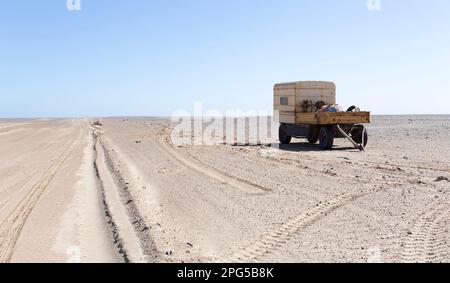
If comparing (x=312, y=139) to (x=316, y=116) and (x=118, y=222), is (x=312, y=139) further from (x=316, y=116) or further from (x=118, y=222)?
(x=118, y=222)

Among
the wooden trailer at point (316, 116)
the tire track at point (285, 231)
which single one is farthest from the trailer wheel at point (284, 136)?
the tire track at point (285, 231)

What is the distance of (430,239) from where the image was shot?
7.30 m

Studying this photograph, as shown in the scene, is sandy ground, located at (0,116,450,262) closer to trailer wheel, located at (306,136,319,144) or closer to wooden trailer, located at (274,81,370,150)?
wooden trailer, located at (274,81,370,150)

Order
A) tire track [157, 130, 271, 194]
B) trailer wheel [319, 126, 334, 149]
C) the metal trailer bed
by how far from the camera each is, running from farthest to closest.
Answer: trailer wheel [319, 126, 334, 149] → the metal trailer bed → tire track [157, 130, 271, 194]

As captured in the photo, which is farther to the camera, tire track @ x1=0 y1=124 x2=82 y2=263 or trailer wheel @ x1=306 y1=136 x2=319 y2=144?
trailer wheel @ x1=306 y1=136 x2=319 y2=144

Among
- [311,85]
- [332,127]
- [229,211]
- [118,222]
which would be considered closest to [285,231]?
[229,211]

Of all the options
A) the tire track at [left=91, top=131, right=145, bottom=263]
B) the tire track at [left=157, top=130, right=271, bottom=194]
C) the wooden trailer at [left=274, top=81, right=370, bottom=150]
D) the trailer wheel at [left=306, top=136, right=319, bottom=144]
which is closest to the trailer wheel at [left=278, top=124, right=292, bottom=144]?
the wooden trailer at [left=274, top=81, right=370, bottom=150]

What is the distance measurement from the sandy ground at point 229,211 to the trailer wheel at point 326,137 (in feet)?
14.0

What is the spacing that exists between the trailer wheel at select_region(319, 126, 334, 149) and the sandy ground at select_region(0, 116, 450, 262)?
14.0 feet

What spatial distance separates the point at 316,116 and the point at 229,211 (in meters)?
12.9

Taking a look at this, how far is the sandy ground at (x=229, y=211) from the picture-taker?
690cm

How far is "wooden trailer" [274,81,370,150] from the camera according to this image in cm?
2123

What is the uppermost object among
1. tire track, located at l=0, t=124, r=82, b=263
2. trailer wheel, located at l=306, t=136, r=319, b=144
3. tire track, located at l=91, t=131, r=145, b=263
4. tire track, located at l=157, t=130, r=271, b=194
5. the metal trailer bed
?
the metal trailer bed
